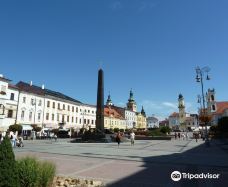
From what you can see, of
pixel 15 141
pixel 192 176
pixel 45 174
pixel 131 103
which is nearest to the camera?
pixel 45 174

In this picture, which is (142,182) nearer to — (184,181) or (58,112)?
(184,181)

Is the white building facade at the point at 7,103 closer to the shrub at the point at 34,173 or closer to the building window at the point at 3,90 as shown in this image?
the building window at the point at 3,90

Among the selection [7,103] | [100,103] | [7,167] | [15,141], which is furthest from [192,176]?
[7,103]

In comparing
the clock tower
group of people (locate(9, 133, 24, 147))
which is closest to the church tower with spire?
the clock tower

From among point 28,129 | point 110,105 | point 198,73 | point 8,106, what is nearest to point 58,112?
point 28,129

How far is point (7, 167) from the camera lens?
6.18 metres

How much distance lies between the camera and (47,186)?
746cm

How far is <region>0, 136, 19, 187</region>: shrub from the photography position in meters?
6.03

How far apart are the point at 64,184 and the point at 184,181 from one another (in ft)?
14.1

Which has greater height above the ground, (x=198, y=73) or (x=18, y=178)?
(x=198, y=73)

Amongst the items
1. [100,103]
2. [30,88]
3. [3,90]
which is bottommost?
[100,103]

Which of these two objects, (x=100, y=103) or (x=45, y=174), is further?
(x=100, y=103)

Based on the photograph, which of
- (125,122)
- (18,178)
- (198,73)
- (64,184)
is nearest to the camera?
(18,178)

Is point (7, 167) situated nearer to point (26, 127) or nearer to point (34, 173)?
point (34, 173)
